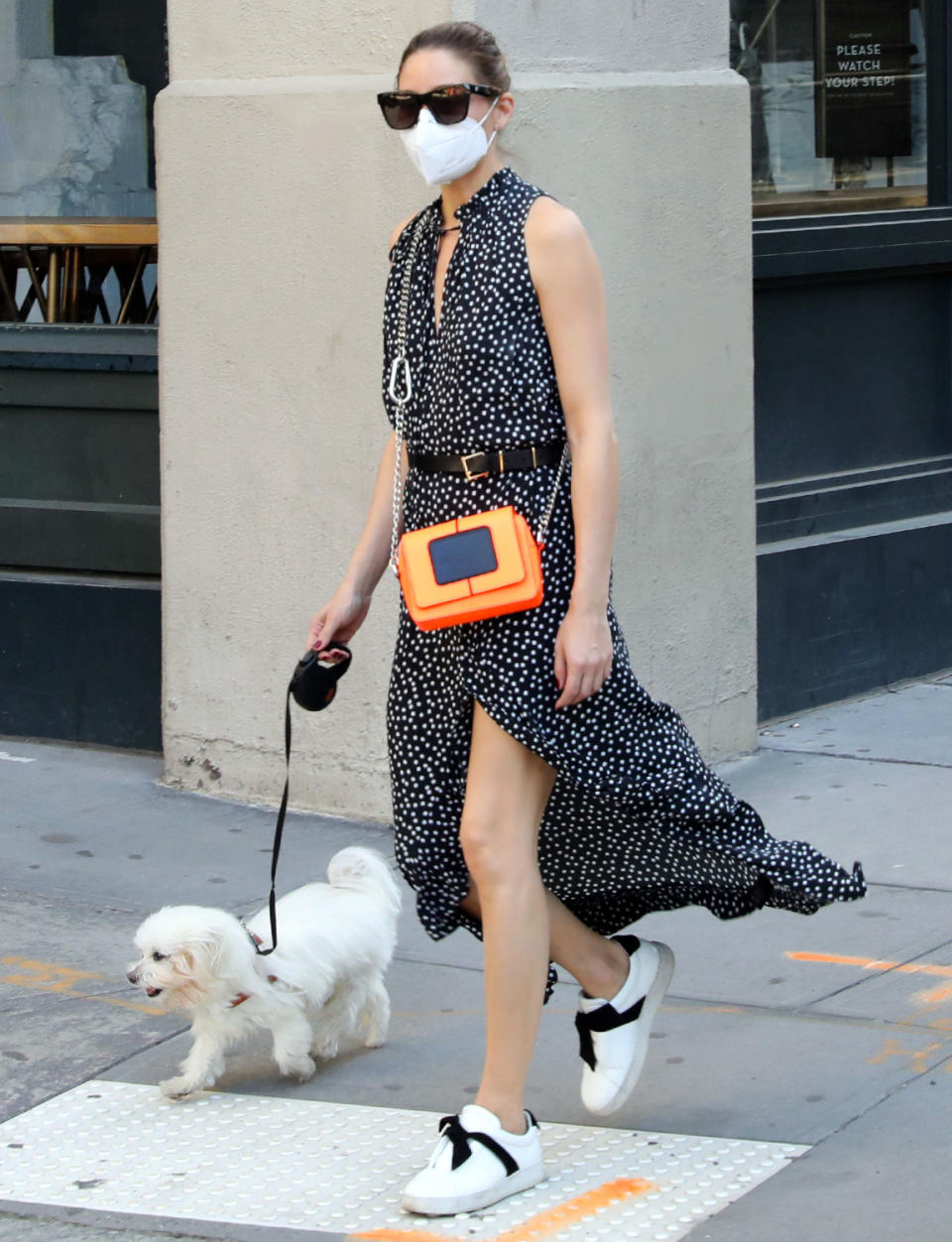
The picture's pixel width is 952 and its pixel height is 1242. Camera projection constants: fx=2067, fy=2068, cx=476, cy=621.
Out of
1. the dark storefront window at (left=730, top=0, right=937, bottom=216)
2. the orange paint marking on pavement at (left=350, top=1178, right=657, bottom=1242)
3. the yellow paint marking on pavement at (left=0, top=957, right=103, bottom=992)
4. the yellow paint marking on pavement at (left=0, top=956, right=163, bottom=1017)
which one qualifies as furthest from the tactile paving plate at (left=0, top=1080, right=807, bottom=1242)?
the dark storefront window at (left=730, top=0, right=937, bottom=216)

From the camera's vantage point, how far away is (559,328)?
3619mm

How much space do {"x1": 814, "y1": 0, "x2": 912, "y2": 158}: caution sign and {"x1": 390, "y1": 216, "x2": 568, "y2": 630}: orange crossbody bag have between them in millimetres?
4609

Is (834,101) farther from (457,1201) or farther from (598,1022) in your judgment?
(457,1201)

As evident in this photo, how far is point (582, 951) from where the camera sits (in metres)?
3.94

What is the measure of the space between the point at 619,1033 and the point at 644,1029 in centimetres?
7

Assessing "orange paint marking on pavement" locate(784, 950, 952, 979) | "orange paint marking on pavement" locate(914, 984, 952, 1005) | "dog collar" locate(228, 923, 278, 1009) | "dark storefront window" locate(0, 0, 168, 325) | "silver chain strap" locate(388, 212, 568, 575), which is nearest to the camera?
"silver chain strap" locate(388, 212, 568, 575)

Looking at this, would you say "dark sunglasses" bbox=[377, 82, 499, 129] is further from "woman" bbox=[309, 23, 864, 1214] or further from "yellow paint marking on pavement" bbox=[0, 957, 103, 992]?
"yellow paint marking on pavement" bbox=[0, 957, 103, 992]

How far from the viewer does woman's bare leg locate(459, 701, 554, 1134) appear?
364 cm

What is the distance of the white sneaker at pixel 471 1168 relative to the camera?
3586 mm

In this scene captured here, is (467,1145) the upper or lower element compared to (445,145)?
lower

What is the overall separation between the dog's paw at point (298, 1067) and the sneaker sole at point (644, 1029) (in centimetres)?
64

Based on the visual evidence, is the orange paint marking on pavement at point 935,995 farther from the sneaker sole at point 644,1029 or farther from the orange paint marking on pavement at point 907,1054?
the sneaker sole at point 644,1029

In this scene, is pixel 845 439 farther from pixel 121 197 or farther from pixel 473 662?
pixel 473 662

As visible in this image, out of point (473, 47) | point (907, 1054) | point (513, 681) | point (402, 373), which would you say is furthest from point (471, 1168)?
point (473, 47)
